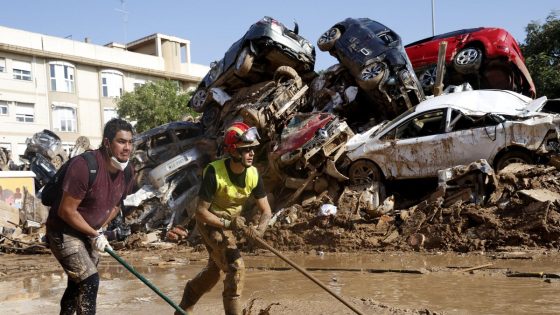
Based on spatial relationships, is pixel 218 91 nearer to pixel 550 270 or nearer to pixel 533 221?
pixel 533 221

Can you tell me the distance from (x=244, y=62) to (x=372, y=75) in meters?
3.53

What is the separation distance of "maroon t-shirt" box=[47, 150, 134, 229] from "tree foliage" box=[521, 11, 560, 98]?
63.2ft

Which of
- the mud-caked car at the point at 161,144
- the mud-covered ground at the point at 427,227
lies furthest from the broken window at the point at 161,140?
the mud-covered ground at the point at 427,227

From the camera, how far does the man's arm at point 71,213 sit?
12.9ft

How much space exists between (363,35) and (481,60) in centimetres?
284

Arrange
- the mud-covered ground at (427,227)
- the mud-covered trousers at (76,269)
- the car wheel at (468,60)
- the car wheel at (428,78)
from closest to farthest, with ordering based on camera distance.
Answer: the mud-covered trousers at (76,269) < the mud-covered ground at (427,227) < the car wheel at (468,60) < the car wheel at (428,78)

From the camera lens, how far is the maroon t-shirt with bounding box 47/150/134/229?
155 inches

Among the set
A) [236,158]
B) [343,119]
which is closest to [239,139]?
[236,158]

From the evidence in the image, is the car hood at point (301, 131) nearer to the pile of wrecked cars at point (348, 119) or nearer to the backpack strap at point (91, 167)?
the pile of wrecked cars at point (348, 119)

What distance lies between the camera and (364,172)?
417 inches

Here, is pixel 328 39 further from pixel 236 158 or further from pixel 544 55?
pixel 544 55

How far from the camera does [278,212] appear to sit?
10445mm

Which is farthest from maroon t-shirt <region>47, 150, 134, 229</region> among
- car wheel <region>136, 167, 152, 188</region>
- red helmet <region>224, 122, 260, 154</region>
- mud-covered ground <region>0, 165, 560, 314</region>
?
car wheel <region>136, 167, 152, 188</region>

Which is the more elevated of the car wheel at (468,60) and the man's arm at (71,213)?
the car wheel at (468,60)
